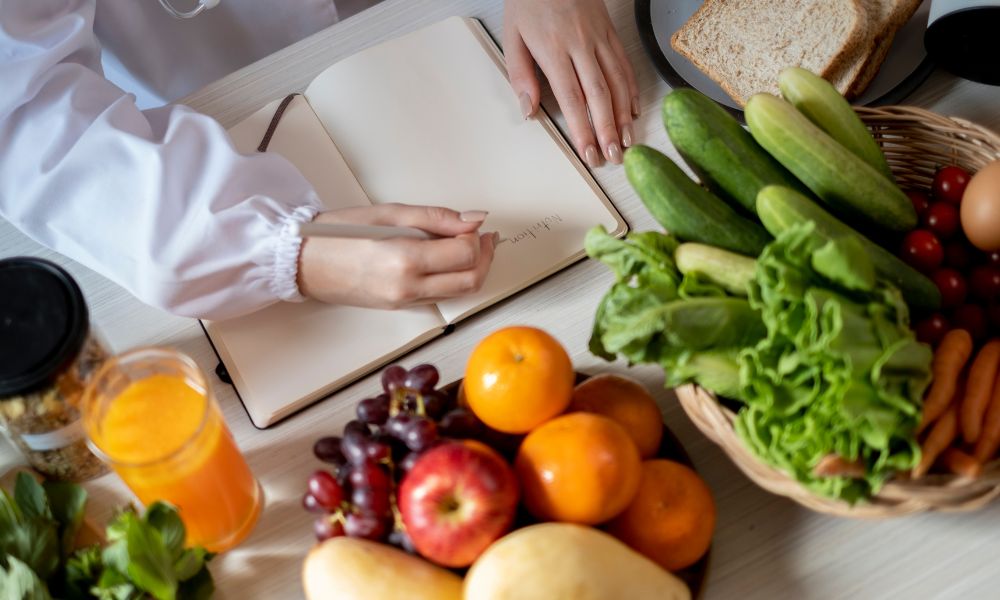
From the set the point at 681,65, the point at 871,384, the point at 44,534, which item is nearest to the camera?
the point at 871,384

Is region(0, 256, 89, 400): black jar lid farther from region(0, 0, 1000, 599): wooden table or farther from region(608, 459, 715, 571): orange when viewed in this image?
region(608, 459, 715, 571): orange

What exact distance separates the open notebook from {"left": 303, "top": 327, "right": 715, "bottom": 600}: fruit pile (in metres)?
0.13

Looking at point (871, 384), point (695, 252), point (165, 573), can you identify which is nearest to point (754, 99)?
point (695, 252)

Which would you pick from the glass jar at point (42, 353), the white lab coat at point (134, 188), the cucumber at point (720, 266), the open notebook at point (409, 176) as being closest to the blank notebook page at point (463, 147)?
the open notebook at point (409, 176)

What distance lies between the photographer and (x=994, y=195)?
67cm

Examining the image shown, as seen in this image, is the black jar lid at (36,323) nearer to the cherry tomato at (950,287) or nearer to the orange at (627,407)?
the orange at (627,407)

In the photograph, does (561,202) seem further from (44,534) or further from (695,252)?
(44,534)

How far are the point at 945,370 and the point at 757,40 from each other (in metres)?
0.45

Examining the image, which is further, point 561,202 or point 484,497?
point 561,202

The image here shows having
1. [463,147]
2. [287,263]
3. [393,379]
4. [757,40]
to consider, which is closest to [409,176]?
[463,147]

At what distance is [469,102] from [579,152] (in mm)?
137

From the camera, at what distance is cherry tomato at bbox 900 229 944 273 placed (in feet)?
2.21

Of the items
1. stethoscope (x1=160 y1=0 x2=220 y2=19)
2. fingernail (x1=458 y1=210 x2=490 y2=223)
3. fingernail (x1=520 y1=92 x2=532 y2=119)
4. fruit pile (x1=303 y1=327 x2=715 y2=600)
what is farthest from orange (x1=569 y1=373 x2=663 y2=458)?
stethoscope (x1=160 y1=0 x2=220 y2=19)

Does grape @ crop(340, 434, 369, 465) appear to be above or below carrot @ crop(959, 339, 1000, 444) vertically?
below
